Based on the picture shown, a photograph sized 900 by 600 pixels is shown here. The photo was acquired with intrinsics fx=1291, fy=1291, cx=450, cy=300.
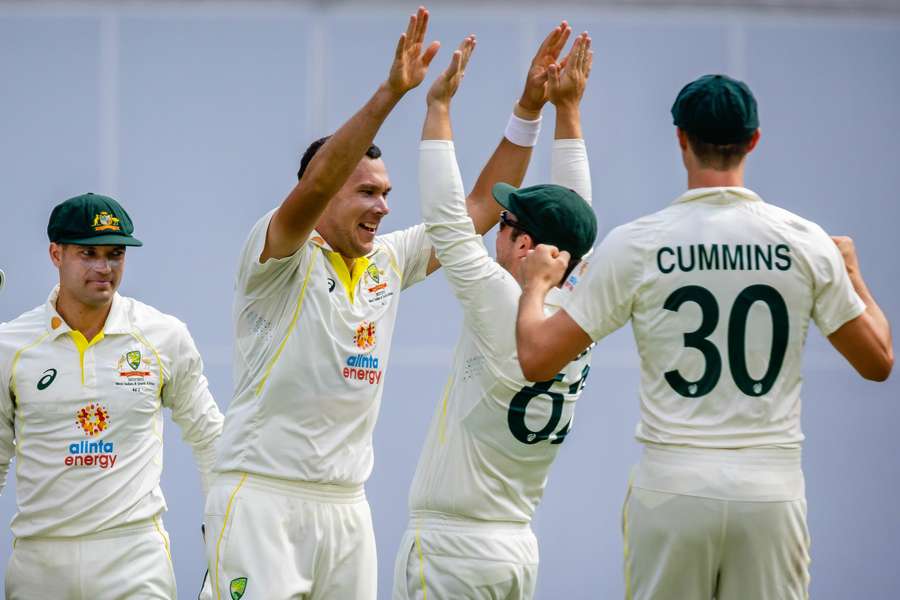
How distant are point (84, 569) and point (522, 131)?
7.12 feet

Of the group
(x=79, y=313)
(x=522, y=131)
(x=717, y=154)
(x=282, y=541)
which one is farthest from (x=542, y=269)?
(x=79, y=313)

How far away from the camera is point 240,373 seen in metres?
4.06

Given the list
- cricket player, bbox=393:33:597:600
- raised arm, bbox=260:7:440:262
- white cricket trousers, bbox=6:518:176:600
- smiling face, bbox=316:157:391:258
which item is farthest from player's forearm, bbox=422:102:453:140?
white cricket trousers, bbox=6:518:176:600

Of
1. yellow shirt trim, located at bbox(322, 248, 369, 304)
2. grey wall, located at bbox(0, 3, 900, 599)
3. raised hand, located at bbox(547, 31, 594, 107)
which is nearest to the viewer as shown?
yellow shirt trim, located at bbox(322, 248, 369, 304)

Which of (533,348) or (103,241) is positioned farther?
(103,241)

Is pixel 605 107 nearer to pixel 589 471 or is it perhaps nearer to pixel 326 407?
pixel 589 471

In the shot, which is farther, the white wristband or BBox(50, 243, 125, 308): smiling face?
BBox(50, 243, 125, 308): smiling face

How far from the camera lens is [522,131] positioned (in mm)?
4355

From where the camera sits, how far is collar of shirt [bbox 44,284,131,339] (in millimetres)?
4734

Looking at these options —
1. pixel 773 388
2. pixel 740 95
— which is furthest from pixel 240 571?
pixel 740 95

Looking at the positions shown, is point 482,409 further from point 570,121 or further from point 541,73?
point 541,73

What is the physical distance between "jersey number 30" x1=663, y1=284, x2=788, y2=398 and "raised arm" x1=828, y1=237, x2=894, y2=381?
0.18 meters

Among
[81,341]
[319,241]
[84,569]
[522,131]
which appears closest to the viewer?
[319,241]

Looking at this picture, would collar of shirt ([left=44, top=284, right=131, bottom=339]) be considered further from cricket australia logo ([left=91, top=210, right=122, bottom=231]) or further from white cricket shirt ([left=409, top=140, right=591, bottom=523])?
white cricket shirt ([left=409, top=140, right=591, bottom=523])
